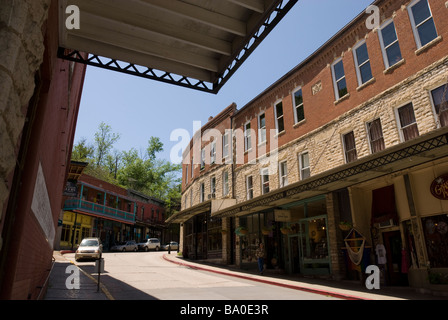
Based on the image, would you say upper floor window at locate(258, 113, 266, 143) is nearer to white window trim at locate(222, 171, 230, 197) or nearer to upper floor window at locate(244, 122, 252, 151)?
upper floor window at locate(244, 122, 252, 151)

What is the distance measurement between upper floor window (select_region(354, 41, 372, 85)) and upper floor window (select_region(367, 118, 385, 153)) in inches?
87.5

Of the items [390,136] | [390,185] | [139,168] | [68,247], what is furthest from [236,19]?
[139,168]

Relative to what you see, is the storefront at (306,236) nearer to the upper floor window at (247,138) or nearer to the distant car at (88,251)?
the upper floor window at (247,138)

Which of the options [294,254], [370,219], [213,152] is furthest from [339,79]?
[213,152]

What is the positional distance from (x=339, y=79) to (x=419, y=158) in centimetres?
698

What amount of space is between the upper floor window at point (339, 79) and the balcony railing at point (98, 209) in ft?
98.9

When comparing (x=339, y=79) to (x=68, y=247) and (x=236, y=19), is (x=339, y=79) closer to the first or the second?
(x=236, y=19)

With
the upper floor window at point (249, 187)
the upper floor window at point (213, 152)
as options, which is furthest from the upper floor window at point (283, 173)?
the upper floor window at point (213, 152)

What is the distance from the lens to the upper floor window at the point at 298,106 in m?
18.0

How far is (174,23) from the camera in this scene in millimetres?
6102

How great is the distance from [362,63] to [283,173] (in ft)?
23.9

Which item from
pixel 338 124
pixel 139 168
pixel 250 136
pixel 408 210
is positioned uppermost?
pixel 139 168

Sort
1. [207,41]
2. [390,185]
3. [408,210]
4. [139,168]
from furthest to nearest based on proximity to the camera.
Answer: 1. [139,168]
2. [390,185]
3. [408,210]
4. [207,41]

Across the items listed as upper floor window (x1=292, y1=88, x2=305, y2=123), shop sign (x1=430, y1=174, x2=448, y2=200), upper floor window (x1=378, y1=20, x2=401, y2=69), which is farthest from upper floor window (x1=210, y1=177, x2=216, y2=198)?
shop sign (x1=430, y1=174, x2=448, y2=200)
